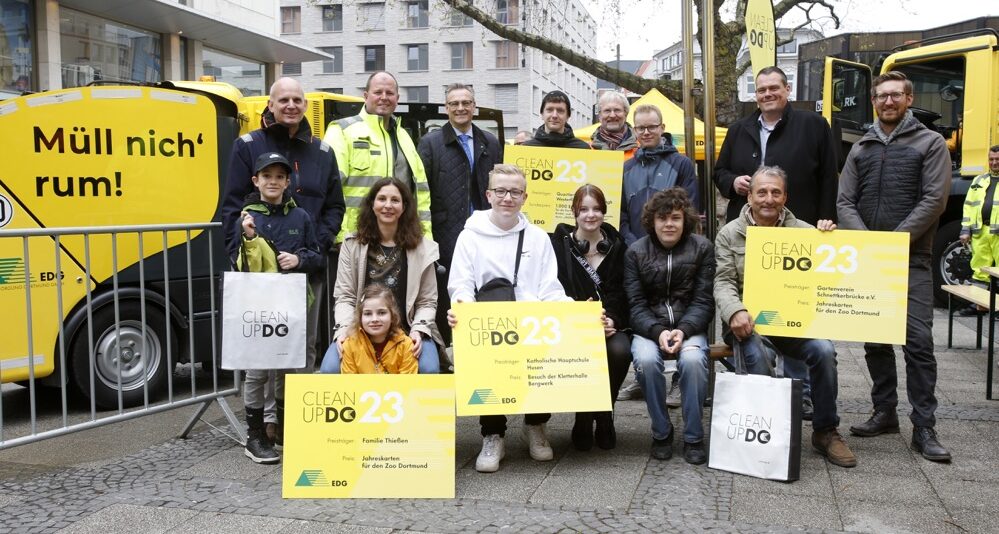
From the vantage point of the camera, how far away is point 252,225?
14.6 ft

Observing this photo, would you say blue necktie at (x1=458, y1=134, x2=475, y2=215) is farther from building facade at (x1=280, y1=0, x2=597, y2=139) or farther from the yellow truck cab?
building facade at (x1=280, y1=0, x2=597, y2=139)

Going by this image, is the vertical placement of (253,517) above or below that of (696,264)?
below

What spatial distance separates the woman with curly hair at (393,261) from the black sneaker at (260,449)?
2.40 feet

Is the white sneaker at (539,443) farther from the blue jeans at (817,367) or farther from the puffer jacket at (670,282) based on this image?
the blue jeans at (817,367)

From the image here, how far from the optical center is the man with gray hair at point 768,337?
14.7ft

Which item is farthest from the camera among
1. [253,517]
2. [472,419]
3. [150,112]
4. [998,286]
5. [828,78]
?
[828,78]

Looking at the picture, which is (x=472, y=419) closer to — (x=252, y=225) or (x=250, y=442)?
(x=250, y=442)

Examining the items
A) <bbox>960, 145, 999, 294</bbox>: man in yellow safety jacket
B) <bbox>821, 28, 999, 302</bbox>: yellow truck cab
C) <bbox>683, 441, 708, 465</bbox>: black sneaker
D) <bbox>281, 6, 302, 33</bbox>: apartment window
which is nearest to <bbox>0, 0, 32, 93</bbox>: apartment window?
<bbox>821, 28, 999, 302</bbox>: yellow truck cab

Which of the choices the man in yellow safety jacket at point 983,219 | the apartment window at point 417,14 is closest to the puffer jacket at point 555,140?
the man in yellow safety jacket at point 983,219

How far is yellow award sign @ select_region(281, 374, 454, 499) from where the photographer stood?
394 cm

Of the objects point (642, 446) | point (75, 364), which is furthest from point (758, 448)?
point (75, 364)

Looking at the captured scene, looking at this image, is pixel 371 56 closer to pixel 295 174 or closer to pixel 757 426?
pixel 295 174

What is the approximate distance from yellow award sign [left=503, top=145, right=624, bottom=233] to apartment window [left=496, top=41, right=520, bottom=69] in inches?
2099

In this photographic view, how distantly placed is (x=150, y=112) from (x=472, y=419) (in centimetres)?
308
